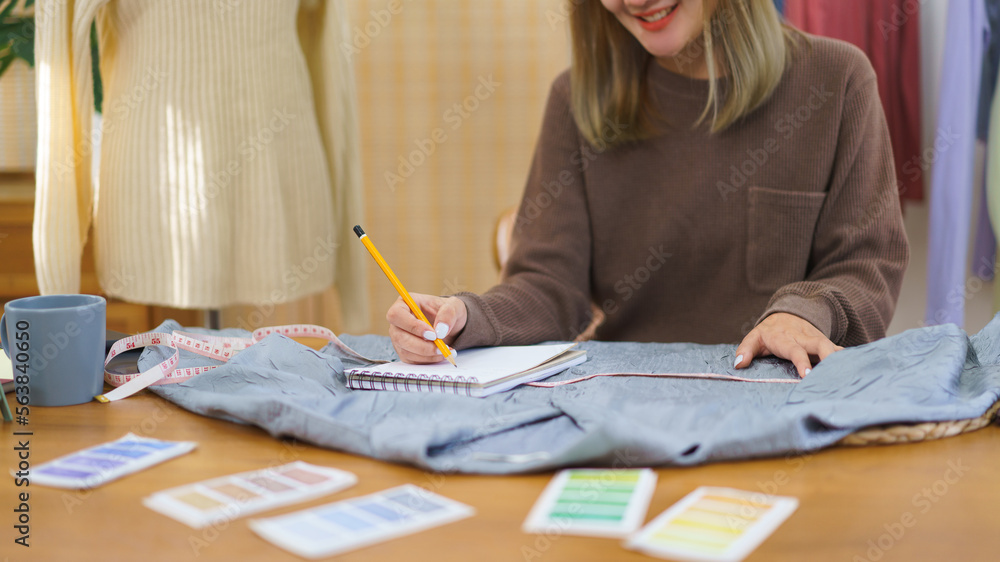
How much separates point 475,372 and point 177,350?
37cm

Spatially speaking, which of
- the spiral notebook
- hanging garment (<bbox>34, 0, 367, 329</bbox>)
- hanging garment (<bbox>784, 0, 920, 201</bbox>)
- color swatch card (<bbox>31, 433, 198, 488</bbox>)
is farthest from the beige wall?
color swatch card (<bbox>31, 433, 198, 488</bbox>)

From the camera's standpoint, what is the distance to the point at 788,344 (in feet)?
Answer: 3.07

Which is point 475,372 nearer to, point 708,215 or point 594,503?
point 594,503

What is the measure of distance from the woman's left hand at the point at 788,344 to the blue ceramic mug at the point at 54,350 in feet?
2.31

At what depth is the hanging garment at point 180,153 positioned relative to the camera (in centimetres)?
157

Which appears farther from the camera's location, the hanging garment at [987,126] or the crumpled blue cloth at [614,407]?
the hanging garment at [987,126]

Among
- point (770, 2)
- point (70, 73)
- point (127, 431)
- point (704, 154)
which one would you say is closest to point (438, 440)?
point (127, 431)

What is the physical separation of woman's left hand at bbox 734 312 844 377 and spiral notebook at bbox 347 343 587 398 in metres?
0.19

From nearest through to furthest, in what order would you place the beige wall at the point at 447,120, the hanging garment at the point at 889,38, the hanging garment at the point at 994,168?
the hanging garment at the point at 994,168 → the hanging garment at the point at 889,38 → the beige wall at the point at 447,120

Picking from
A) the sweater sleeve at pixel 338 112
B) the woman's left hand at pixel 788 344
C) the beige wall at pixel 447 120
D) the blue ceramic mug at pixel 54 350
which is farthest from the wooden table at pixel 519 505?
the beige wall at pixel 447 120

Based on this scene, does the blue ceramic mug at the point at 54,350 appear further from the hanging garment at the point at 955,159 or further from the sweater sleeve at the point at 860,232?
the hanging garment at the point at 955,159

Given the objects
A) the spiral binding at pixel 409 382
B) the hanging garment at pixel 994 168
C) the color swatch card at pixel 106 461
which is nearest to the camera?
the color swatch card at pixel 106 461

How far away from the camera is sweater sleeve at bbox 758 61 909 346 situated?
1.15 m

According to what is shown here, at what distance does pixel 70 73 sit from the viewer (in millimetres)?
1567
